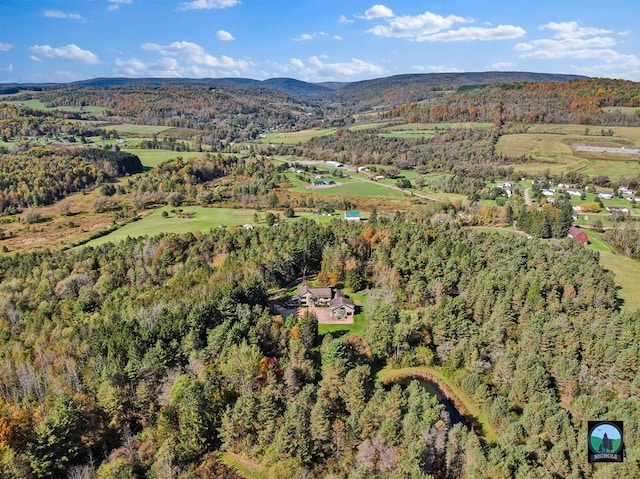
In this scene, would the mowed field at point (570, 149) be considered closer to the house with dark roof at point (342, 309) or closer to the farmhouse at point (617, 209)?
the farmhouse at point (617, 209)

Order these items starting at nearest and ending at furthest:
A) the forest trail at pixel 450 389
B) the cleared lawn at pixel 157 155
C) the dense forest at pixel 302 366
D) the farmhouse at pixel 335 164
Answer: the dense forest at pixel 302 366
the forest trail at pixel 450 389
the cleared lawn at pixel 157 155
the farmhouse at pixel 335 164

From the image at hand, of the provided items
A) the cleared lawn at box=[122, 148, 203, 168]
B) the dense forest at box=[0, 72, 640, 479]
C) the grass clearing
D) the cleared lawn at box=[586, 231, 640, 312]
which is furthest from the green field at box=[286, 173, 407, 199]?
the grass clearing

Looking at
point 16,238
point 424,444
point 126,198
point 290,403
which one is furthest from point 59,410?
point 126,198

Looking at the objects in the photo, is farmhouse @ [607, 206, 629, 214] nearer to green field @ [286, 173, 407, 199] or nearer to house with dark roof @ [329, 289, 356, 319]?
green field @ [286, 173, 407, 199]

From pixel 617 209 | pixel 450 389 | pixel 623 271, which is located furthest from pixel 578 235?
pixel 450 389

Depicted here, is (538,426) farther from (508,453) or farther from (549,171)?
A: (549,171)

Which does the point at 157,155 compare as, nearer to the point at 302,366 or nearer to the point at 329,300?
the point at 329,300

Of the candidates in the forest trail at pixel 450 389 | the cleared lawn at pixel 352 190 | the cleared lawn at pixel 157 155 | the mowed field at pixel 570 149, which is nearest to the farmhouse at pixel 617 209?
the mowed field at pixel 570 149
